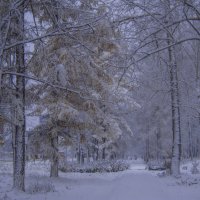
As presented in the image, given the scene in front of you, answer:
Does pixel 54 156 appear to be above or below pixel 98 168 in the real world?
above

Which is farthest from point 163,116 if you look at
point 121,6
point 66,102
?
point 121,6

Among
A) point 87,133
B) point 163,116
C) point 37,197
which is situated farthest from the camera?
point 163,116

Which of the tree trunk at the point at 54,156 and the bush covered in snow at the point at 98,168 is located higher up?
the tree trunk at the point at 54,156

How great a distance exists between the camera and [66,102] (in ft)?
71.5

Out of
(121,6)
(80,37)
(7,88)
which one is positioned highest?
(121,6)

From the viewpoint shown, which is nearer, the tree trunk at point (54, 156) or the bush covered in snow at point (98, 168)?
the tree trunk at point (54, 156)

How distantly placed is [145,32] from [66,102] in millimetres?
10270

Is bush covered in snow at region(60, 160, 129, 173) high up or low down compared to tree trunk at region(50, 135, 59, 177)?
down

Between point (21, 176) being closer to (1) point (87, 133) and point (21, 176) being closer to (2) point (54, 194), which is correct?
(2) point (54, 194)

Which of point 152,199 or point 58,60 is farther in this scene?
point 58,60

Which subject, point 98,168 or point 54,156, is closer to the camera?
point 54,156

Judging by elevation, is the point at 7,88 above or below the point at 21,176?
above

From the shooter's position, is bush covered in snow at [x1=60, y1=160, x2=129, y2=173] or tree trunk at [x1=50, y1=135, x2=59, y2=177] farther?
bush covered in snow at [x1=60, y1=160, x2=129, y2=173]

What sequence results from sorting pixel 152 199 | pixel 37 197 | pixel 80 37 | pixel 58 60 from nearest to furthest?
pixel 80 37
pixel 152 199
pixel 37 197
pixel 58 60
